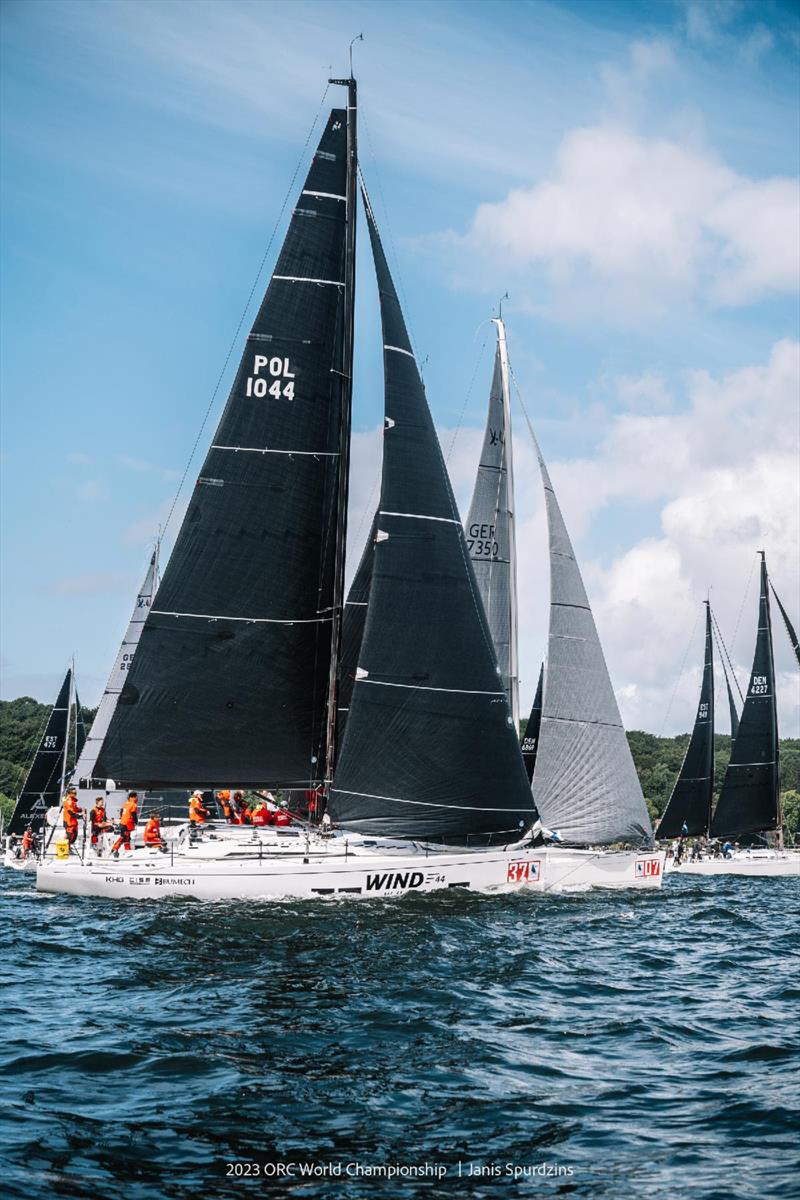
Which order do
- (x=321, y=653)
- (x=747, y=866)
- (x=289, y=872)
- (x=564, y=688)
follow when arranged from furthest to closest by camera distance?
(x=747, y=866) → (x=564, y=688) → (x=321, y=653) → (x=289, y=872)

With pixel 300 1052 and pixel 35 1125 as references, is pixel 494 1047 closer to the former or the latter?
pixel 300 1052

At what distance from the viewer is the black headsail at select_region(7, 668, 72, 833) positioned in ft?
178

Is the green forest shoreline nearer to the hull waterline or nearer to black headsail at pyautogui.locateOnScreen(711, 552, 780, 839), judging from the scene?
black headsail at pyautogui.locateOnScreen(711, 552, 780, 839)

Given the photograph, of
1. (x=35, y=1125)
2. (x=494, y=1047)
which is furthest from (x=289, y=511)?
(x=35, y=1125)

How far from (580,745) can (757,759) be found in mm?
25719

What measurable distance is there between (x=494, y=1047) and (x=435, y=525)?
14303 millimetres

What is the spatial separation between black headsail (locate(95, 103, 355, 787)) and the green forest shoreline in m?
54.5

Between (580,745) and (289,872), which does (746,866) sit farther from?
(289,872)

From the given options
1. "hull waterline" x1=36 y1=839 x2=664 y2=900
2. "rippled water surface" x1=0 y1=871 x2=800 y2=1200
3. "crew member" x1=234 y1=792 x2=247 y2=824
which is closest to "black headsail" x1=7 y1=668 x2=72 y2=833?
"crew member" x1=234 y1=792 x2=247 y2=824

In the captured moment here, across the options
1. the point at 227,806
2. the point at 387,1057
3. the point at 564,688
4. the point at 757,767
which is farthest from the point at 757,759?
the point at 387,1057

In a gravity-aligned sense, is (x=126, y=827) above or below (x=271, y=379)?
below

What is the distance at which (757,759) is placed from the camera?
175 feet

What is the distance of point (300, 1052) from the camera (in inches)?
491

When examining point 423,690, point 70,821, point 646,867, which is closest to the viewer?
point 423,690
